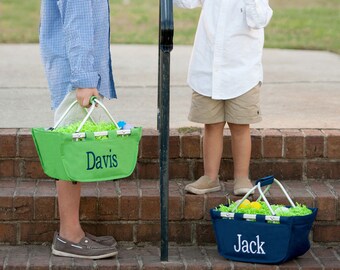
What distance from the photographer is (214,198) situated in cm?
553

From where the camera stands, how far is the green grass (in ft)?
31.6

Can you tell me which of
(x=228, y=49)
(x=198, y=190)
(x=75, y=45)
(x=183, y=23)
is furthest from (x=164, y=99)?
(x=183, y=23)

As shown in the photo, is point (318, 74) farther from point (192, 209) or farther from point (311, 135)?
point (192, 209)

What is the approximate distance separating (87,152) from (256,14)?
1192 millimetres

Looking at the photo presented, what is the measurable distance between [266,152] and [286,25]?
5.23 m

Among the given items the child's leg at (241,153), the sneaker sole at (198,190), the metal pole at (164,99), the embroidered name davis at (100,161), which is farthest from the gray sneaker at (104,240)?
the child's leg at (241,153)

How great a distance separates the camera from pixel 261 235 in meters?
5.14

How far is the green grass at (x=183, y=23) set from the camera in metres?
9.62

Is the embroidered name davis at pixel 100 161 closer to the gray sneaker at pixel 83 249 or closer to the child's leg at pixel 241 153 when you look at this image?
the gray sneaker at pixel 83 249

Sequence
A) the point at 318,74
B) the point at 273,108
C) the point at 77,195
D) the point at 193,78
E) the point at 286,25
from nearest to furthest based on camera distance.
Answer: the point at 77,195, the point at 193,78, the point at 273,108, the point at 318,74, the point at 286,25

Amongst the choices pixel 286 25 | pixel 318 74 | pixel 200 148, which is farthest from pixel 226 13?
pixel 286 25

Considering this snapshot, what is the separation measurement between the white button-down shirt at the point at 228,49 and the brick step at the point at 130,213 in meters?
0.59

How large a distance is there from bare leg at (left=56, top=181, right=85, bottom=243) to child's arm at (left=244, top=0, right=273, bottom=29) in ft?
4.01

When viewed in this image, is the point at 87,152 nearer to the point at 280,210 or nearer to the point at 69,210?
the point at 69,210
